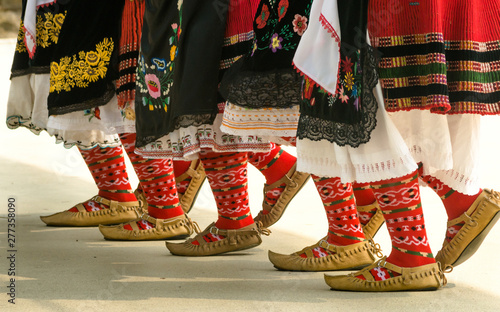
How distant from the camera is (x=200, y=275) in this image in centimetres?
227

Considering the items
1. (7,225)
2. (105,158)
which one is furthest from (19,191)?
(105,158)

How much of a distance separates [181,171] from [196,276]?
953 mm

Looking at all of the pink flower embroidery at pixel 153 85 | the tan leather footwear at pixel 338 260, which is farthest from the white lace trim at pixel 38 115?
the tan leather footwear at pixel 338 260

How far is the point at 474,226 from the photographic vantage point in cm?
211

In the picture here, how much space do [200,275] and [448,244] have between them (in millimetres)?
760

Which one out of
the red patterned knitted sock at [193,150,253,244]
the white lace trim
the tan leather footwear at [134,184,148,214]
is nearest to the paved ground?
the red patterned knitted sock at [193,150,253,244]

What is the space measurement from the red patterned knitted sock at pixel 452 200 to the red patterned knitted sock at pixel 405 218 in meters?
0.22

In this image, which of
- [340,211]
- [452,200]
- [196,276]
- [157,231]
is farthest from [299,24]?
[157,231]

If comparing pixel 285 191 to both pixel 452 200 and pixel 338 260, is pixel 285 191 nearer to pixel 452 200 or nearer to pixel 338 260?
pixel 338 260

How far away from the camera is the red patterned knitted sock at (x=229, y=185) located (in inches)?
97.3

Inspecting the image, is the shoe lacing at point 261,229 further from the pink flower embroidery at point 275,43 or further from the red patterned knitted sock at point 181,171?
the pink flower embroidery at point 275,43

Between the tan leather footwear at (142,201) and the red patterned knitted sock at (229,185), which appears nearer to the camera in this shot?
the red patterned knitted sock at (229,185)

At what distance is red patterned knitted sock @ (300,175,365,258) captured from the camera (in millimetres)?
2213

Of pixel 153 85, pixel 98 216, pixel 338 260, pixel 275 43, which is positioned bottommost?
pixel 98 216
